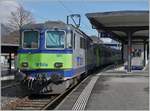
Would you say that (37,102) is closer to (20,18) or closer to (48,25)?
(48,25)

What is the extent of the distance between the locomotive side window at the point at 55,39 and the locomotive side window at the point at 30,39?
460mm

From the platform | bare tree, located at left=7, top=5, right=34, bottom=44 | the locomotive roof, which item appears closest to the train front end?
the locomotive roof

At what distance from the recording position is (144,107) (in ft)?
41.5

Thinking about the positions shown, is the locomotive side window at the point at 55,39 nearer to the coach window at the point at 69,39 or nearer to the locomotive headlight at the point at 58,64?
the coach window at the point at 69,39

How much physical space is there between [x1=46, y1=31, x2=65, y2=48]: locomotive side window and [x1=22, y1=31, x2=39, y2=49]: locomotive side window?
46cm

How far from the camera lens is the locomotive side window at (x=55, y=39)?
17.2 meters

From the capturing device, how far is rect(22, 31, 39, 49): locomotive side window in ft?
57.3

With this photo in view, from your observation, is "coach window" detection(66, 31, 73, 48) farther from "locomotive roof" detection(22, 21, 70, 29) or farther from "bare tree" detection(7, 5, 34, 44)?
"bare tree" detection(7, 5, 34, 44)

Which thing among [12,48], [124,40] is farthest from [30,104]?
[124,40]

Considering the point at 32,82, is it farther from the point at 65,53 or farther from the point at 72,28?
the point at 72,28

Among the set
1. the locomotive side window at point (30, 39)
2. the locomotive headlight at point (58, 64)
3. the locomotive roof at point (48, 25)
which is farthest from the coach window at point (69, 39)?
the locomotive side window at point (30, 39)

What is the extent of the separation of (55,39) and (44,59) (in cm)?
97

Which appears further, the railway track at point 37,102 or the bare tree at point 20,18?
the bare tree at point 20,18

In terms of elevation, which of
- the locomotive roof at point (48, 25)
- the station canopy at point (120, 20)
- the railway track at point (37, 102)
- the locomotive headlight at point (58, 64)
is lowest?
the railway track at point (37, 102)
